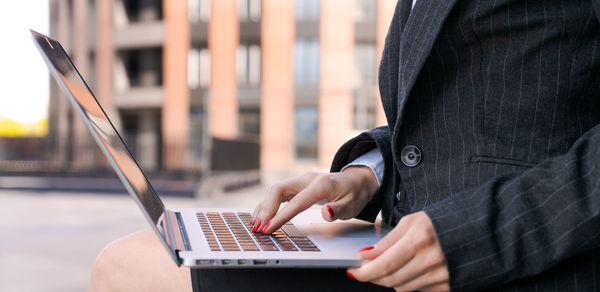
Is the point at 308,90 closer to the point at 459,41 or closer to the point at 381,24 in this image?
the point at 381,24

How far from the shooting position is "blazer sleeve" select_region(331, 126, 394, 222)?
3.88 feet

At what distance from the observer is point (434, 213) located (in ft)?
2.49

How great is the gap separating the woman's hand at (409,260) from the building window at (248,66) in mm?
19464

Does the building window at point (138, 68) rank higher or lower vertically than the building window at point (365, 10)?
lower

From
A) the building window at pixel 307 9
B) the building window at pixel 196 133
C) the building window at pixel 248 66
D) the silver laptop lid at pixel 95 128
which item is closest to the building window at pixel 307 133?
the building window at pixel 248 66

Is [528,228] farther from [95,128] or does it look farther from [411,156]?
[95,128]

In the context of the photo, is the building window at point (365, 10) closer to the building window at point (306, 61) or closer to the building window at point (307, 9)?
the building window at point (307, 9)

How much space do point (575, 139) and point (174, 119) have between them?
20585 millimetres

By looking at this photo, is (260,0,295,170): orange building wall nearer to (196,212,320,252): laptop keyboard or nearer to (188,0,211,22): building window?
(188,0,211,22): building window

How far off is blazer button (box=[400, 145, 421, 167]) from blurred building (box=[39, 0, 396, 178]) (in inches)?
709

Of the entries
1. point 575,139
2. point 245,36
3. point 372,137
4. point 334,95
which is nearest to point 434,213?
point 575,139

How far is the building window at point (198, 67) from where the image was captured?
66.9 ft

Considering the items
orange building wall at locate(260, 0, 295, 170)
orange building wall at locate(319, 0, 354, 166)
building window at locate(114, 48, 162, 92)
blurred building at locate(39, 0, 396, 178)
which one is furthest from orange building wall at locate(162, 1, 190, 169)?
orange building wall at locate(319, 0, 354, 166)

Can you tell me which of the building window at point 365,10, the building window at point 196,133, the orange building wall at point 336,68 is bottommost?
the building window at point 196,133
